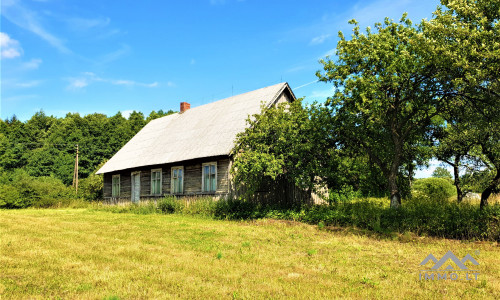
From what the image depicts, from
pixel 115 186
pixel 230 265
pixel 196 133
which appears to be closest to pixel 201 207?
pixel 196 133

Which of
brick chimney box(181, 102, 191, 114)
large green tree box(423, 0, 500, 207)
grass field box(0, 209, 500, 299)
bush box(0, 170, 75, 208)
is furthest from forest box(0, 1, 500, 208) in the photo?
bush box(0, 170, 75, 208)

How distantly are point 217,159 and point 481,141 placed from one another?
13.2 meters

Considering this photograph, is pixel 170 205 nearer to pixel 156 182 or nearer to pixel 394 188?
pixel 156 182

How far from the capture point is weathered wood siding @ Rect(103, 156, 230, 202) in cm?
2058

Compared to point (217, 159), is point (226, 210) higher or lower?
lower

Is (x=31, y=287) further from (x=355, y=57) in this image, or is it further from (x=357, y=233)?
(x=355, y=57)

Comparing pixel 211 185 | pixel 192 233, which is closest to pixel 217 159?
pixel 211 185

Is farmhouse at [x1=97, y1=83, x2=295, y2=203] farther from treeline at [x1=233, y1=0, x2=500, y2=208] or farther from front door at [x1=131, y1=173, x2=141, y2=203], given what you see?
treeline at [x1=233, y1=0, x2=500, y2=208]

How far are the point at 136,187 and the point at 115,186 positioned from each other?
13.7ft

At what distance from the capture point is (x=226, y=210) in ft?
61.3

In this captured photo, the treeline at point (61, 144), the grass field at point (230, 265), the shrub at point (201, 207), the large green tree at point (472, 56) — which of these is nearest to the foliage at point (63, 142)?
the treeline at point (61, 144)

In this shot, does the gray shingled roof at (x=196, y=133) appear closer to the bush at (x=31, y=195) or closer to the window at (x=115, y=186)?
the window at (x=115, y=186)

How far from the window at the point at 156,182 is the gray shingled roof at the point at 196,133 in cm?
95

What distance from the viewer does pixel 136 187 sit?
2820 centimetres
